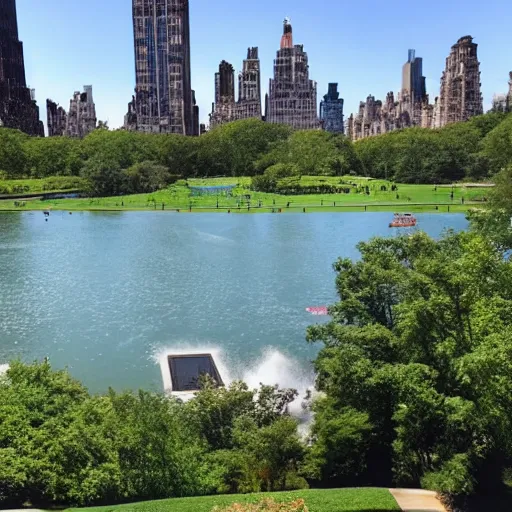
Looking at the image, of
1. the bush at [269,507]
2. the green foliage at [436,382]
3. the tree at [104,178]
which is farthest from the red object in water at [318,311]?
the tree at [104,178]

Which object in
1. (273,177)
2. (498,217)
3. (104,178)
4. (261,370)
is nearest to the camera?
(261,370)

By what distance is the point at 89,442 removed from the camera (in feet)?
34.0

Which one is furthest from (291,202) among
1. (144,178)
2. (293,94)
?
(293,94)

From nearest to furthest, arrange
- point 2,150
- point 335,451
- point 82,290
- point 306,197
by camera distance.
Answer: point 335,451 < point 82,290 < point 306,197 < point 2,150

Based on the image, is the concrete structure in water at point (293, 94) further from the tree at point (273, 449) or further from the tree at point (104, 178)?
the tree at point (273, 449)

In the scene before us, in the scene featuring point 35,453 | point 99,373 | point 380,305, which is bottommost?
point 99,373

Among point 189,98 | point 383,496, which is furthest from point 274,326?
point 189,98

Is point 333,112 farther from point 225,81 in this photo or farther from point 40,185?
point 40,185

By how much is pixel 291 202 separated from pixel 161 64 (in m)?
75.2

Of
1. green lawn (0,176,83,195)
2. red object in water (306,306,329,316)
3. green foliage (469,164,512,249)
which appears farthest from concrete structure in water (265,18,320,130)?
red object in water (306,306,329,316)

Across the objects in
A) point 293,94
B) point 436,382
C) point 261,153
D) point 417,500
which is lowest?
point 417,500

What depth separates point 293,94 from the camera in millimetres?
140125

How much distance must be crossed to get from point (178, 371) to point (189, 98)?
395 feet

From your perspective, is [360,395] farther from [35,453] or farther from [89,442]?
[35,453]
